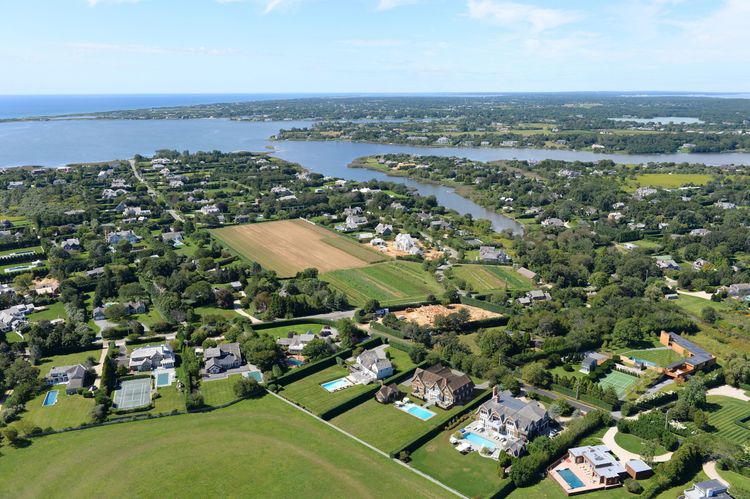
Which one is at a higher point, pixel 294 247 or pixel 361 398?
pixel 294 247

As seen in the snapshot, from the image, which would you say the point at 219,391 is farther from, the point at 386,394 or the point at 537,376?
the point at 537,376

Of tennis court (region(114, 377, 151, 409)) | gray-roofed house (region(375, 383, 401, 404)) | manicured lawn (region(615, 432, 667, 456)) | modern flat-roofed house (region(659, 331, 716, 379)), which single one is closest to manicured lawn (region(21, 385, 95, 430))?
tennis court (region(114, 377, 151, 409))

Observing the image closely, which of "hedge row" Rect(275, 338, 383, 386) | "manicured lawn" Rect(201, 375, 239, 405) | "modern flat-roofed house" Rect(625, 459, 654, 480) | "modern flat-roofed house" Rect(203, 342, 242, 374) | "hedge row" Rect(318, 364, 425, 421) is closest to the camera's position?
"modern flat-roofed house" Rect(625, 459, 654, 480)

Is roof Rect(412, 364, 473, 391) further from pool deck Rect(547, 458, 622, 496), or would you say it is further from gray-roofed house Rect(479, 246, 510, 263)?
gray-roofed house Rect(479, 246, 510, 263)

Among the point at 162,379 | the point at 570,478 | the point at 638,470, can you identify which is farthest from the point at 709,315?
the point at 162,379

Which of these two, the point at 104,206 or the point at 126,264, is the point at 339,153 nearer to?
the point at 104,206

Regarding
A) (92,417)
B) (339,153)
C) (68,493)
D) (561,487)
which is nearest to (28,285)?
(92,417)
